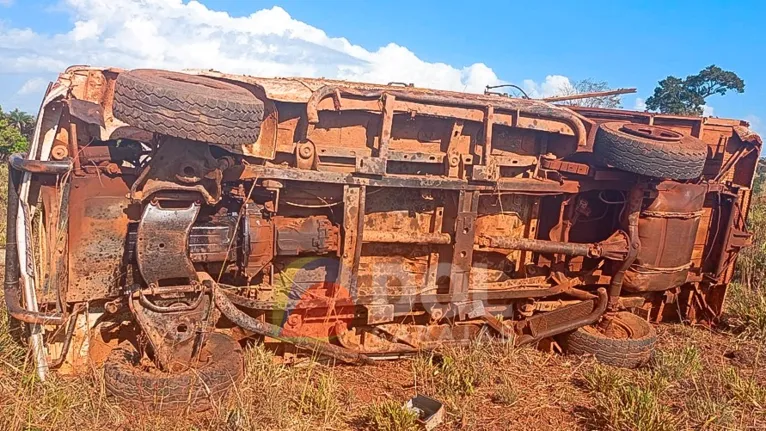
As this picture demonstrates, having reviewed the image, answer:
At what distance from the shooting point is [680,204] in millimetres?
4965

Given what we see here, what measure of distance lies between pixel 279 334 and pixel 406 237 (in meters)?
1.26

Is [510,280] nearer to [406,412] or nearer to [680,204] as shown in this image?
[680,204]

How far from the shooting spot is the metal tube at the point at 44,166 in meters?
3.37

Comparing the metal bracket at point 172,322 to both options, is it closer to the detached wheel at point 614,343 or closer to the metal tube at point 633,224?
the detached wheel at point 614,343

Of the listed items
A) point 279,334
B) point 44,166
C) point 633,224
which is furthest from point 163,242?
point 633,224

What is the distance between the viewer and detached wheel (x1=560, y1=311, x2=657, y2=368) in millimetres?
4863

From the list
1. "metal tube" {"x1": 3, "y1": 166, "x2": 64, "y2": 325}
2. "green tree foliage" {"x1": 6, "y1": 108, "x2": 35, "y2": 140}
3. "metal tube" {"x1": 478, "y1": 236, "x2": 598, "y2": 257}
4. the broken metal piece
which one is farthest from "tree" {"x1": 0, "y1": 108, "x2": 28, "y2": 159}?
the broken metal piece

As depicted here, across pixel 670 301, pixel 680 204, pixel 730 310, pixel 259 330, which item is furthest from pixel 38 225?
pixel 730 310

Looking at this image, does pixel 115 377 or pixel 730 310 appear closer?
pixel 115 377

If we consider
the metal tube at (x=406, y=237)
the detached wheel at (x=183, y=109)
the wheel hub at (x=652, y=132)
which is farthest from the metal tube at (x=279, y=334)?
the wheel hub at (x=652, y=132)

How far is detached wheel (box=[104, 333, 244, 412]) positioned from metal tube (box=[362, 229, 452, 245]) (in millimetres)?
1423

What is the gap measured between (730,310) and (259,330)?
5.44 m

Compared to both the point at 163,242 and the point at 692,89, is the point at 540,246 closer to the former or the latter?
the point at 163,242

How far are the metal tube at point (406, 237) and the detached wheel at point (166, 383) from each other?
1423mm
